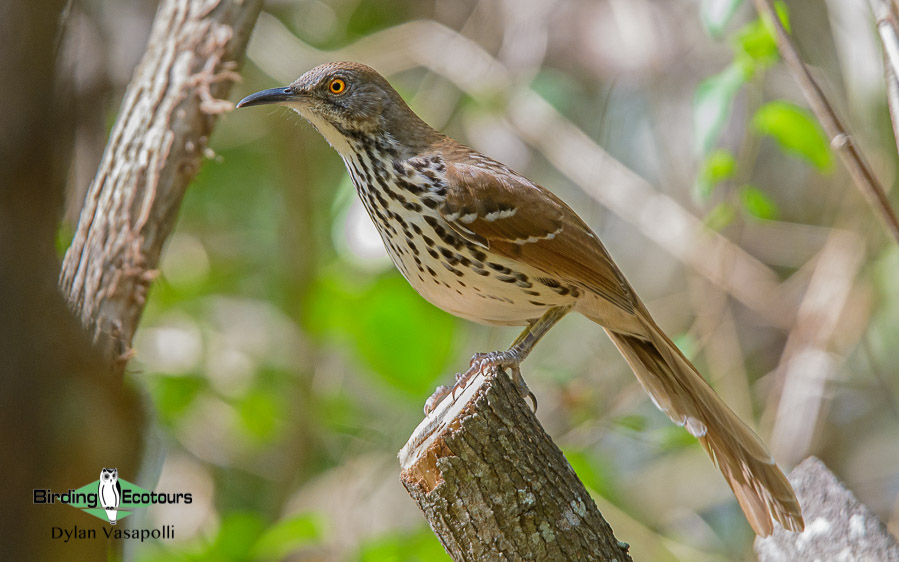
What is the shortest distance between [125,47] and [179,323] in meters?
1.67

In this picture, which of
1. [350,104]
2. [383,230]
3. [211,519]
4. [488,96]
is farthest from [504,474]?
[211,519]

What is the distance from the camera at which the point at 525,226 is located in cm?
279

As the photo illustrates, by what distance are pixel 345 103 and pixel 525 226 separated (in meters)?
0.71

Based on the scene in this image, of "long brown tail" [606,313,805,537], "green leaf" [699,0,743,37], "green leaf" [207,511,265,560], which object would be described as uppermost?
"green leaf" [699,0,743,37]

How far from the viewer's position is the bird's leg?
247 centimetres

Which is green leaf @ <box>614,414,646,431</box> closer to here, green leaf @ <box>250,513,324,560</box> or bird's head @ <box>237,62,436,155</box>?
green leaf @ <box>250,513,324,560</box>

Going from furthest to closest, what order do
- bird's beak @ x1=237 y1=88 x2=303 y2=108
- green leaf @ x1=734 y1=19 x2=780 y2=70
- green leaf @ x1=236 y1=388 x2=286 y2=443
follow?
green leaf @ x1=236 y1=388 x2=286 y2=443
green leaf @ x1=734 y1=19 x2=780 y2=70
bird's beak @ x1=237 y1=88 x2=303 y2=108

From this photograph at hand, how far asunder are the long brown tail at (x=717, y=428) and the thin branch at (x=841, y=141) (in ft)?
2.61

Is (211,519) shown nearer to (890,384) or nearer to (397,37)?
(397,37)

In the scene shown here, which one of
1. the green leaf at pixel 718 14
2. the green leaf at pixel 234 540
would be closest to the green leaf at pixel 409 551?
the green leaf at pixel 234 540

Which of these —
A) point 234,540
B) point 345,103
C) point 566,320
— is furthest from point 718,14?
point 566,320

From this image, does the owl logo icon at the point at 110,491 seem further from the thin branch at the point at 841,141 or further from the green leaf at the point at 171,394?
the green leaf at the point at 171,394

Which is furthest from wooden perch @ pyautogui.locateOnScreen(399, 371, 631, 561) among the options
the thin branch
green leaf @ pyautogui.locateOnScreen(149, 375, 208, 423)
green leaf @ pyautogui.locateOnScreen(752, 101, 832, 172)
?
green leaf @ pyautogui.locateOnScreen(149, 375, 208, 423)

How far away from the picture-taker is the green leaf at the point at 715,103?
3.19 meters
